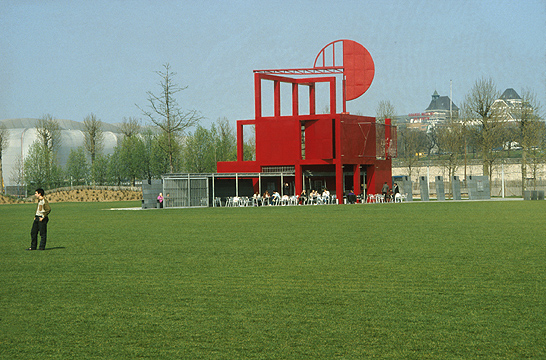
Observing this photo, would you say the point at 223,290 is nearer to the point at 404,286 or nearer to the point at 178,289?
the point at 178,289

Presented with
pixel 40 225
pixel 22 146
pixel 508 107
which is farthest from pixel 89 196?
pixel 40 225

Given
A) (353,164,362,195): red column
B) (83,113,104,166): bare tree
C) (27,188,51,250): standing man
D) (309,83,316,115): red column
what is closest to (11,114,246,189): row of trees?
(83,113,104,166): bare tree

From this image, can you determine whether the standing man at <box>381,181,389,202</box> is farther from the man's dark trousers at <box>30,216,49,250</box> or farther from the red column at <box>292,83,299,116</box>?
the man's dark trousers at <box>30,216,49,250</box>

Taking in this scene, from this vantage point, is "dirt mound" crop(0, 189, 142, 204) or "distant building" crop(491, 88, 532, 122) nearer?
"distant building" crop(491, 88, 532, 122)

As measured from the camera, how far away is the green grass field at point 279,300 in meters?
5.51

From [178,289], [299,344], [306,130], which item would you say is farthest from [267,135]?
[299,344]

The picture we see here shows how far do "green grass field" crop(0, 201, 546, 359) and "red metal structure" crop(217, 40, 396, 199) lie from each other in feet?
89.7

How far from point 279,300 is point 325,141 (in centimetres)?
3417

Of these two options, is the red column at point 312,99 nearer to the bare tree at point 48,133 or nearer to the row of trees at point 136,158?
the row of trees at point 136,158

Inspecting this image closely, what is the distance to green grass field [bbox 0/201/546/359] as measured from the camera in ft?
18.1

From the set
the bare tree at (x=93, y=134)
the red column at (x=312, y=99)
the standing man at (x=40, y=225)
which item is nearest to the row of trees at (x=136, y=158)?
the bare tree at (x=93, y=134)

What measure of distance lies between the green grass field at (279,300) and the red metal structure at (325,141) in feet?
89.7

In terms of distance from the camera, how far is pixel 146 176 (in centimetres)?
7350

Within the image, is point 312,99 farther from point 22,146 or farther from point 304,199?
point 22,146
